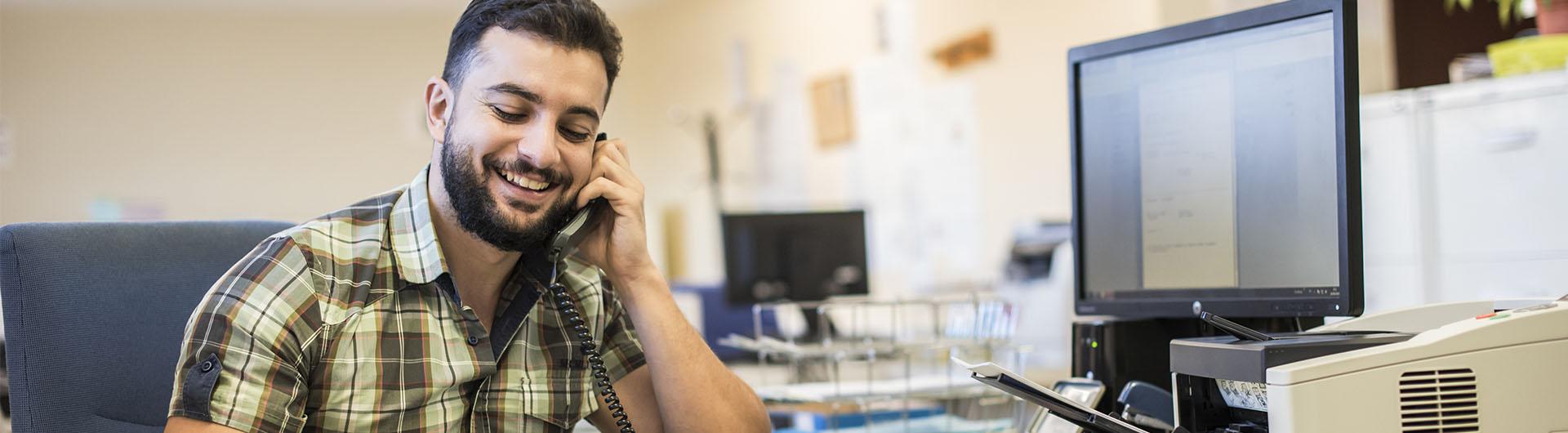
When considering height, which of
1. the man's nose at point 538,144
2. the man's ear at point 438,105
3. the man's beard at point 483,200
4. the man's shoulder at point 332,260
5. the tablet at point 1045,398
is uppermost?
the man's ear at point 438,105

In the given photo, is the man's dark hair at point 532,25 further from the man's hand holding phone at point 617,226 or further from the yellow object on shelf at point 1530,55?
the yellow object on shelf at point 1530,55

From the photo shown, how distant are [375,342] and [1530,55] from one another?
234 cm

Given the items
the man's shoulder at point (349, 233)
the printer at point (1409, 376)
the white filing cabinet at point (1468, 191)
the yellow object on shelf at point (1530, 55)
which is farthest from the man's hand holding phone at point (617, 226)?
the yellow object on shelf at point (1530, 55)

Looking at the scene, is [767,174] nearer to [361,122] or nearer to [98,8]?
[361,122]

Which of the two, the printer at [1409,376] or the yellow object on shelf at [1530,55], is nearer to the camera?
the printer at [1409,376]

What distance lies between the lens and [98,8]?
303 inches

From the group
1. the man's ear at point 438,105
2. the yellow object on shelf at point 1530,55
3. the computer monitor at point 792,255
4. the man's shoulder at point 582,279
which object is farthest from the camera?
the computer monitor at point 792,255

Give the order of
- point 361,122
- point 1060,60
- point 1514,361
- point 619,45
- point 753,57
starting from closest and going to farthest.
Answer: point 1514,361 → point 619,45 → point 1060,60 → point 753,57 → point 361,122

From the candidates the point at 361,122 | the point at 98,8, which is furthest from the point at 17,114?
the point at 361,122

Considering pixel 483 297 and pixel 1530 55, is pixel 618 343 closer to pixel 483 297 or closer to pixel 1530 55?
pixel 483 297

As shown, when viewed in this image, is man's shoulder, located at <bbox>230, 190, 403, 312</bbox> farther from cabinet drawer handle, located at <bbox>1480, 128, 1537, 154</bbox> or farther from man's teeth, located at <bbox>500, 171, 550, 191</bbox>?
cabinet drawer handle, located at <bbox>1480, 128, 1537, 154</bbox>

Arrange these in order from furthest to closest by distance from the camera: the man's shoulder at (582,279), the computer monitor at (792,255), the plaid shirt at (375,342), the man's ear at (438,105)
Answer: the computer monitor at (792,255) → the man's shoulder at (582,279) → the man's ear at (438,105) → the plaid shirt at (375,342)

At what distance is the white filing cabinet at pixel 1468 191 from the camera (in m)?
2.54

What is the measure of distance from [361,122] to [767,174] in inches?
120
